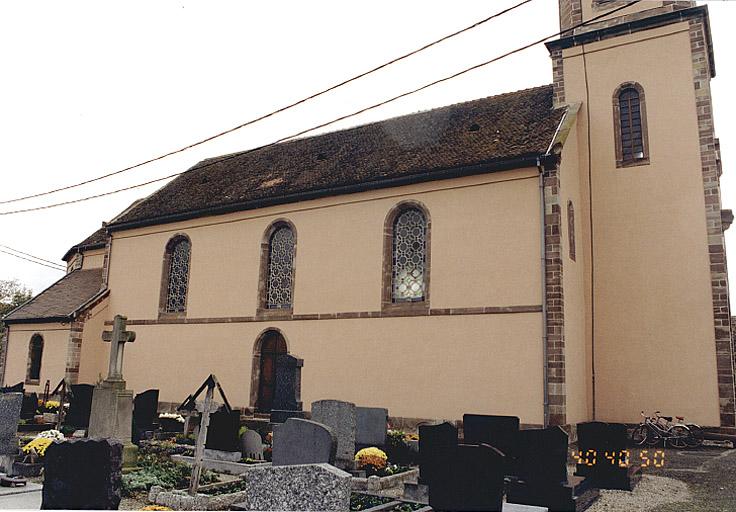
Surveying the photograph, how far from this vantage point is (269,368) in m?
17.1

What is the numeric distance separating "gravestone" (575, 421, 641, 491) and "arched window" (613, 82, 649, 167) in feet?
28.3

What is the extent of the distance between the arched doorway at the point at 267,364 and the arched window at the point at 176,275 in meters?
3.96

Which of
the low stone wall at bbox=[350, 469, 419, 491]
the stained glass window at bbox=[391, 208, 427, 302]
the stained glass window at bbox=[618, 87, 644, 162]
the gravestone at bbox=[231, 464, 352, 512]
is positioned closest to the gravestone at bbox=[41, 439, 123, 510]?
the gravestone at bbox=[231, 464, 352, 512]

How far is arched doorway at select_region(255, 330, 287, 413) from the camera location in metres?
16.9

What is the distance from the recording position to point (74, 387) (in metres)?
15.8

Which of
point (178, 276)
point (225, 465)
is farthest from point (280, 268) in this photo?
point (225, 465)

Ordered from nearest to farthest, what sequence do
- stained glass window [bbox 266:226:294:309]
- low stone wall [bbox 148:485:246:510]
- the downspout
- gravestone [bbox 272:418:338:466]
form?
1. gravestone [bbox 272:418:338:466]
2. low stone wall [bbox 148:485:246:510]
3. the downspout
4. stained glass window [bbox 266:226:294:309]

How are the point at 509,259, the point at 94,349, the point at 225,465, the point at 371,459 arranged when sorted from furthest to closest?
the point at 94,349 → the point at 509,259 → the point at 225,465 → the point at 371,459

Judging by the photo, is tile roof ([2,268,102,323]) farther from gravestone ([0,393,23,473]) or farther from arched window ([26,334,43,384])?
gravestone ([0,393,23,473])

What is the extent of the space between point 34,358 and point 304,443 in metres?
19.0

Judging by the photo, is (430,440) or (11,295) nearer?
(430,440)

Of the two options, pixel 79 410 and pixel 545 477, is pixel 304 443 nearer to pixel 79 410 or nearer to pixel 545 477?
pixel 545 477

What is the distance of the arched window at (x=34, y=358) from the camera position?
22.2 metres

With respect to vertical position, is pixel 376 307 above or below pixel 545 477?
above
